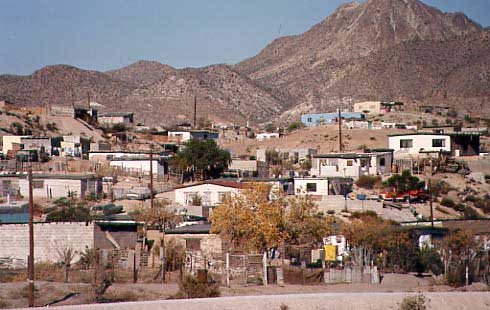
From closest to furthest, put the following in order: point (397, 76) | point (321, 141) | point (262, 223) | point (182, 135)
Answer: point (262, 223), point (321, 141), point (182, 135), point (397, 76)

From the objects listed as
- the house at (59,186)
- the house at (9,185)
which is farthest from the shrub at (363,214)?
the house at (9,185)

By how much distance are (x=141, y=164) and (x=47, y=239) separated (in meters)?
21.8

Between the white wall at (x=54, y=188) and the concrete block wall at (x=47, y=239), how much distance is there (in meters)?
12.7

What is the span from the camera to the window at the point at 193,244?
33.0 metres

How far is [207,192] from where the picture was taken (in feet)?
148

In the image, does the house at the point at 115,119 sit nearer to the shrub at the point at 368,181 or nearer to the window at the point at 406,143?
the window at the point at 406,143

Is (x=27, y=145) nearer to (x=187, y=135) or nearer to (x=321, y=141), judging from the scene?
(x=187, y=135)

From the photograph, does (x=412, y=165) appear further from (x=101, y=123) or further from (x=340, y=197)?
(x=101, y=123)

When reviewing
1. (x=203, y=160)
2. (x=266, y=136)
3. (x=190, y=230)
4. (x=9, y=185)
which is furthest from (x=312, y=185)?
(x=266, y=136)

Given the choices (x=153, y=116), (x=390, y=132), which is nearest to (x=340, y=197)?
(x=390, y=132)

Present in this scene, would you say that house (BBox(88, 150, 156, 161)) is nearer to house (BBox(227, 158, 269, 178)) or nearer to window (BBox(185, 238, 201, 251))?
house (BBox(227, 158, 269, 178))

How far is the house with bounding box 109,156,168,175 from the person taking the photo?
5441cm

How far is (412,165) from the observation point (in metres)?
56.6

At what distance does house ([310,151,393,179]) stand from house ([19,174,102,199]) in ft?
45.1
